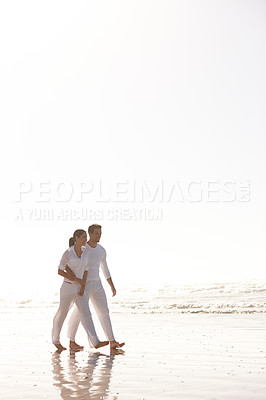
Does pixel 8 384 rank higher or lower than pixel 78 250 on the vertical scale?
lower

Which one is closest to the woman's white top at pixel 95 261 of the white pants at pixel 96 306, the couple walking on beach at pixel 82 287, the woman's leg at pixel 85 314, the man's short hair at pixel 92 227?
the couple walking on beach at pixel 82 287

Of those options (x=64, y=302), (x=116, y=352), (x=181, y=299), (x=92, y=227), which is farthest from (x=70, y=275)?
(x=181, y=299)

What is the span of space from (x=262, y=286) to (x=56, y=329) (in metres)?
23.0

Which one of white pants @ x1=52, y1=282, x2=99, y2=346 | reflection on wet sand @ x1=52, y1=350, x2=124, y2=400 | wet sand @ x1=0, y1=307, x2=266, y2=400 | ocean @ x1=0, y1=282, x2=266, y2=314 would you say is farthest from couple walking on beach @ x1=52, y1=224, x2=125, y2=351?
ocean @ x1=0, y1=282, x2=266, y2=314

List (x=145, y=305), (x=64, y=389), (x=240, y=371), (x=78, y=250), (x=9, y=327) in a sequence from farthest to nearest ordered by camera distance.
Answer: (x=145, y=305) < (x=9, y=327) < (x=78, y=250) < (x=240, y=371) < (x=64, y=389)

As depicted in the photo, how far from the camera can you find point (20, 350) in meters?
10.4

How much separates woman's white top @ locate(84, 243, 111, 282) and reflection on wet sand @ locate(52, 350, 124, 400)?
4.09 ft

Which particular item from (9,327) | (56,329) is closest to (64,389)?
(56,329)

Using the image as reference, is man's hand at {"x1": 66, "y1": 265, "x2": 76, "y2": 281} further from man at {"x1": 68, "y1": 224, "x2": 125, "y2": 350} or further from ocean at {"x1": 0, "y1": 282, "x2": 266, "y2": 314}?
ocean at {"x1": 0, "y1": 282, "x2": 266, "y2": 314}

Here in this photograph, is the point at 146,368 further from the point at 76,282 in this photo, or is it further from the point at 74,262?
the point at 74,262

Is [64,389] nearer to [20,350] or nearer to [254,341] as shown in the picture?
[20,350]

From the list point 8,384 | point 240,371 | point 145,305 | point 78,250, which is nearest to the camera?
point 8,384

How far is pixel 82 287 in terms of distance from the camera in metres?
10.2

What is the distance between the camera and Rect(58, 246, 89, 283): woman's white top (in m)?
10.3
